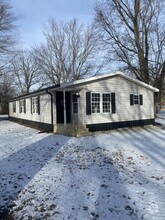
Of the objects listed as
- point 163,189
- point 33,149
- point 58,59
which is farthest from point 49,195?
point 58,59

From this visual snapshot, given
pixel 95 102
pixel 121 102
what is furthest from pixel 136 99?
pixel 95 102

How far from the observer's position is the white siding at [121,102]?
542 inches

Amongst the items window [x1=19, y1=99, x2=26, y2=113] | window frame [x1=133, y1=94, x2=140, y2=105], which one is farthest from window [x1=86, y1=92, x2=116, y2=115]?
window [x1=19, y1=99, x2=26, y2=113]

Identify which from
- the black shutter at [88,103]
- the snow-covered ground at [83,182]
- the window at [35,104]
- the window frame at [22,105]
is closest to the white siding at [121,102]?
the black shutter at [88,103]

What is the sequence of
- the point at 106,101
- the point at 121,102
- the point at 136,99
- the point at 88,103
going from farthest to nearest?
the point at 136,99, the point at 121,102, the point at 106,101, the point at 88,103

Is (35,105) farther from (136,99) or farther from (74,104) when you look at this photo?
(136,99)

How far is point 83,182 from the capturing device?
19.0ft

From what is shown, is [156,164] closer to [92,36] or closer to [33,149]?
[33,149]

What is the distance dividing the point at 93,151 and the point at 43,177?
10.6ft

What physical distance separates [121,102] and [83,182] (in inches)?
401

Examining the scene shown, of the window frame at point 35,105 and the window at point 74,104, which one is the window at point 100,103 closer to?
the window at point 74,104

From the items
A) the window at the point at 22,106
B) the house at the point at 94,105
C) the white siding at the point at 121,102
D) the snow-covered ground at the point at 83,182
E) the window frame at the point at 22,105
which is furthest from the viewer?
the window frame at the point at 22,105

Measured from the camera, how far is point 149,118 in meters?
17.4

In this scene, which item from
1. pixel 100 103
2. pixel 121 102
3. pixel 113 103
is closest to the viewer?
pixel 100 103
